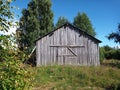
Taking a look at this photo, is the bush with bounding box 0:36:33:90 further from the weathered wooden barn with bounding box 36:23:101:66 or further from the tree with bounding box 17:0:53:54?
the tree with bounding box 17:0:53:54

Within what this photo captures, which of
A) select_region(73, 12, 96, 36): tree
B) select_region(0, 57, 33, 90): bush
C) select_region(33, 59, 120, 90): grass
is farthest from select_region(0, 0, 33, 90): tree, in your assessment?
select_region(73, 12, 96, 36): tree

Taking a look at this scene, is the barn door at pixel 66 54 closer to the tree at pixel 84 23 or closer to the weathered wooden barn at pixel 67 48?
the weathered wooden barn at pixel 67 48

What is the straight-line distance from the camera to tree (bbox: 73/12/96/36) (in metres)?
68.6

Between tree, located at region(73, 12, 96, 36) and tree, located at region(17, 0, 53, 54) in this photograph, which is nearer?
tree, located at region(17, 0, 53, 54)

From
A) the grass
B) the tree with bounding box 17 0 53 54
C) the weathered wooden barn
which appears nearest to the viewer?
the grass

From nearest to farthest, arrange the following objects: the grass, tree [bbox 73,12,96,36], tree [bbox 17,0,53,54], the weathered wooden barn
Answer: the grass < the weathered wooden barn < tree [bbox 17,0,53,54] < tree [bbox 73,12,96,36]

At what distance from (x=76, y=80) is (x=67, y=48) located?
990 centimetres

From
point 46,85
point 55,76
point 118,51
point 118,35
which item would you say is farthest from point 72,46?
point 118,51

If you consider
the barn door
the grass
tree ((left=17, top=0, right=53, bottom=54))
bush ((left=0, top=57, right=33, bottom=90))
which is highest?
tree ((left=17, top=0, right=53, bottom=54))

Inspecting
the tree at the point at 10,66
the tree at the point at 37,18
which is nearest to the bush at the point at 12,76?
the tree at the point at 10,66

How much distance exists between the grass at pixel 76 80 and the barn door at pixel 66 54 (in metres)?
4.20

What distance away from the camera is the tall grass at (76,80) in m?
15.6

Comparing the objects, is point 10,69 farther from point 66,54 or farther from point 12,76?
point 66,54

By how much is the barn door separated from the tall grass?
4.20 meters
